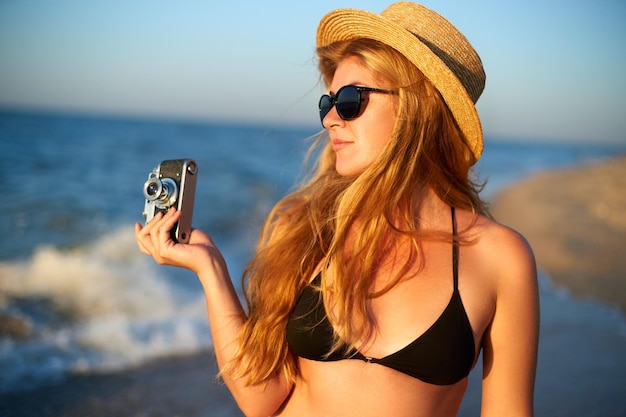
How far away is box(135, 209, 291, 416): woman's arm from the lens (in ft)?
7.48

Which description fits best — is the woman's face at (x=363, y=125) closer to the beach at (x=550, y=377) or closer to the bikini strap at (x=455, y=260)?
the bikini strap at (x=455, y=260)

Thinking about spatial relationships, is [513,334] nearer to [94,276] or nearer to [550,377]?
[550,377]

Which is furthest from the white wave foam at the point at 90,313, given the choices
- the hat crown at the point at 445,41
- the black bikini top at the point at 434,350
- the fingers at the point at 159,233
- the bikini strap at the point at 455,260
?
the hat crown at the point at 445,41

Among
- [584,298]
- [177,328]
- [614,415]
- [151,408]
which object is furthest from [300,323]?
[584,298]

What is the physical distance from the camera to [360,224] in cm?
249

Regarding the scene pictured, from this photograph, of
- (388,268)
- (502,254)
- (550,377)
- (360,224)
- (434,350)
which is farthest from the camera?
(550,377)

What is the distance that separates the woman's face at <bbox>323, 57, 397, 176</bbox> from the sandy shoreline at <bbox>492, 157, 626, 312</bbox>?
186 centimetres

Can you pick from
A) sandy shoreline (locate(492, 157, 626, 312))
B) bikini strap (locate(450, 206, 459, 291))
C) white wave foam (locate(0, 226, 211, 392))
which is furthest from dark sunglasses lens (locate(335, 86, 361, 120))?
white wave foam (locate(0, 226, 211, 392))

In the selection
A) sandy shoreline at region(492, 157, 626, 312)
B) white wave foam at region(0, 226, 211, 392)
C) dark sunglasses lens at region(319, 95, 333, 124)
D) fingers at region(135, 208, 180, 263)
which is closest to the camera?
fingers at region(135, 208, 180, 263)

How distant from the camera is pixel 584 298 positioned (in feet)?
22.8

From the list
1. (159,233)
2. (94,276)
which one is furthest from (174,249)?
(94,276)

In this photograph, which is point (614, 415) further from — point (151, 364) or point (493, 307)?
point (151, 364)

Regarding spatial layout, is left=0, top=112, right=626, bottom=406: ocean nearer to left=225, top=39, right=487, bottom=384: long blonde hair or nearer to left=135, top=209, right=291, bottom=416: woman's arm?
left=225, top=39, right=487, bottom=384: long blonde hair

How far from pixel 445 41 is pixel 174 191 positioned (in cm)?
130
